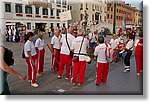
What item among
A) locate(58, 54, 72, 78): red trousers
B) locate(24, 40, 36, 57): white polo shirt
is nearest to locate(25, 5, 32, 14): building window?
locate(24, 40, 36, 57): white polo shirt

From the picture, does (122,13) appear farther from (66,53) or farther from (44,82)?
(44,82)

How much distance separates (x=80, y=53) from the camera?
339 cm

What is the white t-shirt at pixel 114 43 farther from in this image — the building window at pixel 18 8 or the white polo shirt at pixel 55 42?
the building window at pixel 18 8

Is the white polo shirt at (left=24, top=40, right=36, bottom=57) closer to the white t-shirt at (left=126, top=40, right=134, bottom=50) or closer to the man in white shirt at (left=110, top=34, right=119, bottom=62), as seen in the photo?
the man in white shirt at (left=110, top=34, right=119, bottom=62)

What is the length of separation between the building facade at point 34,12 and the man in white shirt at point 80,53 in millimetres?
251

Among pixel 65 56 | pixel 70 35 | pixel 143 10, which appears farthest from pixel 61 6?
pixel 143 10

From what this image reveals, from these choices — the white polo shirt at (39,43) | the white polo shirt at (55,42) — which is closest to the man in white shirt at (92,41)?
the white polo shirt at (55,42)

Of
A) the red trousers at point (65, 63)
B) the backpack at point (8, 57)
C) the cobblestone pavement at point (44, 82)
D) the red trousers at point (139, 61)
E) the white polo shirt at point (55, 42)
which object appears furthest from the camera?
the white polo shirt at point (55, 42)

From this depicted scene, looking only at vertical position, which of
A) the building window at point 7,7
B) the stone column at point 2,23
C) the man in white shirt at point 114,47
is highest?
the building window at point 7,7

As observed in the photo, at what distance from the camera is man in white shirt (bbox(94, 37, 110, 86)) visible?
11.1 feet

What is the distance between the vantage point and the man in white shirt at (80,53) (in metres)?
3.39

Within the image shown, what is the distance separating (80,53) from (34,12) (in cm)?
70

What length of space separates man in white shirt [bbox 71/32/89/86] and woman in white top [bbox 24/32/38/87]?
455mm

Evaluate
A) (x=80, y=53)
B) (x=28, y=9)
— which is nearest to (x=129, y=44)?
(x=80, y=53)
